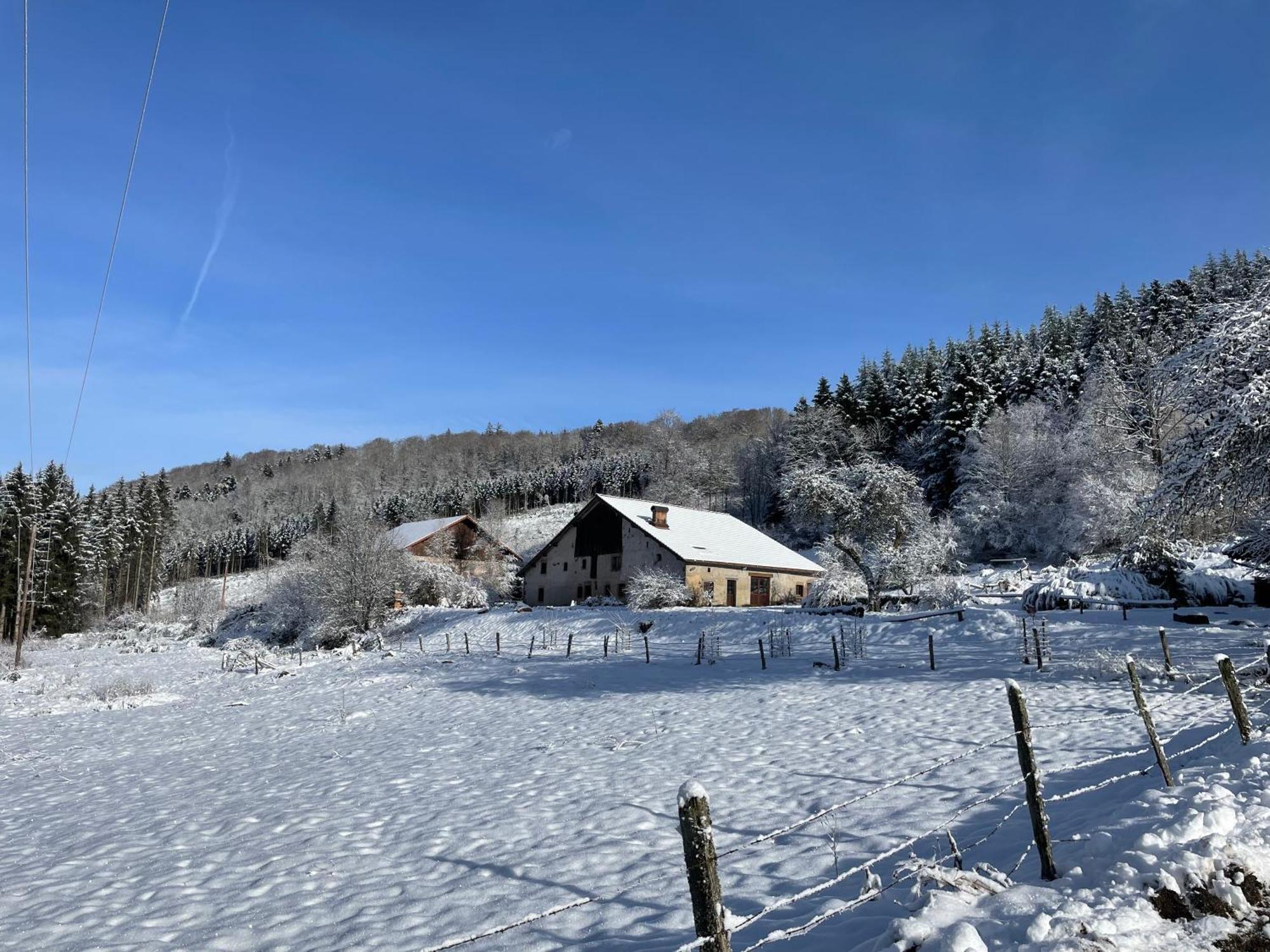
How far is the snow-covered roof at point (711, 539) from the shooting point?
46188 millimetres

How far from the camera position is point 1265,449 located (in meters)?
15.3

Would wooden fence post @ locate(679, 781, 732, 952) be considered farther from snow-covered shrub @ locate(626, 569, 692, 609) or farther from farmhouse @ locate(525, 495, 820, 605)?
farmhouse @ locate(525, 495, 820, 605)

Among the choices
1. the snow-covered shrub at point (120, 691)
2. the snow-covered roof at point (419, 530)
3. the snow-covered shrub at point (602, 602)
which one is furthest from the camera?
the snow-covered roof at point (419, 530)

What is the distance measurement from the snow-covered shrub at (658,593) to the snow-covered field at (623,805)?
1770cm

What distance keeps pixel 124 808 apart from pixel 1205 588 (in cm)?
3596

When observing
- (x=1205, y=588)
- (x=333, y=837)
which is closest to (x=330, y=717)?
(x=333, y=837)

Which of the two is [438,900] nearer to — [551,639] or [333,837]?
[333,837]

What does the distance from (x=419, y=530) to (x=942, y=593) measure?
144ft

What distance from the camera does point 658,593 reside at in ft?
137

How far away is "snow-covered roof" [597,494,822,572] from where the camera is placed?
46188 mm

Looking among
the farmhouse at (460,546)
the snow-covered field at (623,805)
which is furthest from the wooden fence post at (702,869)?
the farmhouse at (460,546)

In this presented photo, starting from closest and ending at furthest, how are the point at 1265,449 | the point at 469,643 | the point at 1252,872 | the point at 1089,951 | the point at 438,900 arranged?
the point at 1089,951, the point at 1252,872, the point at 438,900, the point at 1265,449, the point at 469,643

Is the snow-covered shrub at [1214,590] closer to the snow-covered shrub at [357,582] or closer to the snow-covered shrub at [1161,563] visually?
the snow-covered shrub at [1161,563]

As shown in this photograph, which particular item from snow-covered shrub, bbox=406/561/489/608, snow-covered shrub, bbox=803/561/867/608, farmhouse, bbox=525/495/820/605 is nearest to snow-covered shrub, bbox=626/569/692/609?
farmhouse, bbox=525/495/820/605
